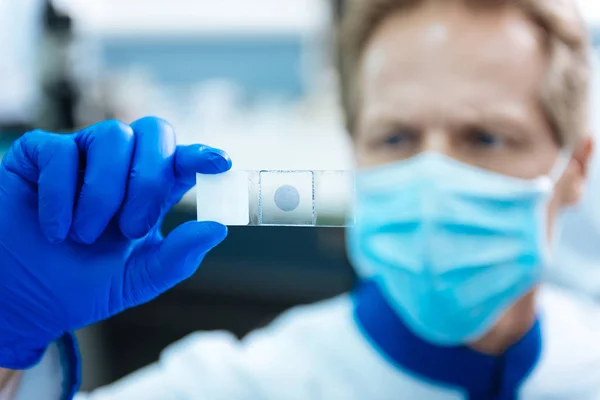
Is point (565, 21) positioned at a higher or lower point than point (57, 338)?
higher

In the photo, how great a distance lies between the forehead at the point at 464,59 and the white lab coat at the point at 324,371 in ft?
1.74

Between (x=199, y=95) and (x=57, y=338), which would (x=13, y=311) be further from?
(x=199, y=95)

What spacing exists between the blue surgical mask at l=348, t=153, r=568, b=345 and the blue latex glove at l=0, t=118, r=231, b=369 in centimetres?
49

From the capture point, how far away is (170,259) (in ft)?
2.27

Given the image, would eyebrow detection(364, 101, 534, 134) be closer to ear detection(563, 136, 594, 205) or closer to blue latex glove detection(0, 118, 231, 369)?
ear detection(563, 136, 594, 205)

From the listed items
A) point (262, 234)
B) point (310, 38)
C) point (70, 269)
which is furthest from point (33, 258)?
point (310, 38)

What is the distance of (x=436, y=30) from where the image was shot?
3.58ft

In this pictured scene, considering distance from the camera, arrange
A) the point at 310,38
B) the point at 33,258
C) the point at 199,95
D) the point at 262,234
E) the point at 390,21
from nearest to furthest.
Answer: the point at 33,258 < the point at 390,21 < the point at 262,234 < the point at 310,38 < the point at 199,95

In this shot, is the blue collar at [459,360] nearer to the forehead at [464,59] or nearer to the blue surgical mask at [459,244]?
the blue surgical mask at [459,244]

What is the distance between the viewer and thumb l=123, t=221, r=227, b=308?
2.25 ft

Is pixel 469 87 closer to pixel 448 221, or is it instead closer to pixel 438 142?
pixel 438 142

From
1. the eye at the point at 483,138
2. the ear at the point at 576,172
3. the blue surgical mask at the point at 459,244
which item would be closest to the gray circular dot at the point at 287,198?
the blue surgical mask at the point at 459,244

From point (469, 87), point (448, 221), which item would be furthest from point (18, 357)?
point (469, 87)

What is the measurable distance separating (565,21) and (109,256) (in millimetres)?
1045
